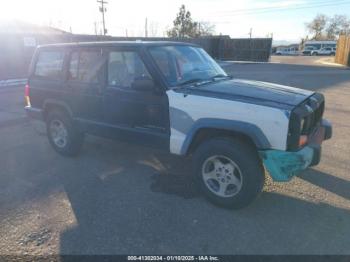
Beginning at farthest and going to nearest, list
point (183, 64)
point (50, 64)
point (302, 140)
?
1. point (50, 64)
2. point (183, 64)
3. point (302, 140)

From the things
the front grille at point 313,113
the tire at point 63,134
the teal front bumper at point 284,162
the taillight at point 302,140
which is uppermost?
the front grille at point 313,113

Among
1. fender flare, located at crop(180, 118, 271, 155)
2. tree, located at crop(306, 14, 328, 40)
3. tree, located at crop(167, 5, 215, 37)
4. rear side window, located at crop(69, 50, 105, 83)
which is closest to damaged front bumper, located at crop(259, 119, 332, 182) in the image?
fender flare, located at crop(180, 118, 271, 155)

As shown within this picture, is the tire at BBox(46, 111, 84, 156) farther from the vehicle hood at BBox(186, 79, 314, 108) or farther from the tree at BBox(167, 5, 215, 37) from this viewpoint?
the tree at BBox(167, 5, 215, 37)

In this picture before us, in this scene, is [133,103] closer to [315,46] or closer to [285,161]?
[285,161]

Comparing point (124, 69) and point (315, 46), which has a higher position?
point (315, 46)

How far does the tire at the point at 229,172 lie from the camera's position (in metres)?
3.30

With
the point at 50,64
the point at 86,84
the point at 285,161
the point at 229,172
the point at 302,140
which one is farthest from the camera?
the point at 50,64

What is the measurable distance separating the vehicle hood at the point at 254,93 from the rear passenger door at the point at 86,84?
160cm

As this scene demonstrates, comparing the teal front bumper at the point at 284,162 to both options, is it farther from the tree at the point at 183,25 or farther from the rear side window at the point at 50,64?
the tree at the point at 183,25

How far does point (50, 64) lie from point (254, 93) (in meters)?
3.62

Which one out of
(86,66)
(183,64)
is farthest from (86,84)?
(183,64)

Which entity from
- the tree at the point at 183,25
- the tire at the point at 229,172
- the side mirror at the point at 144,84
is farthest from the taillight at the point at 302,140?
the tree at the point at 183,25

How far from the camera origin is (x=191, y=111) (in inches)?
139

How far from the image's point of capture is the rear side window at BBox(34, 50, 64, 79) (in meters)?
5.02
